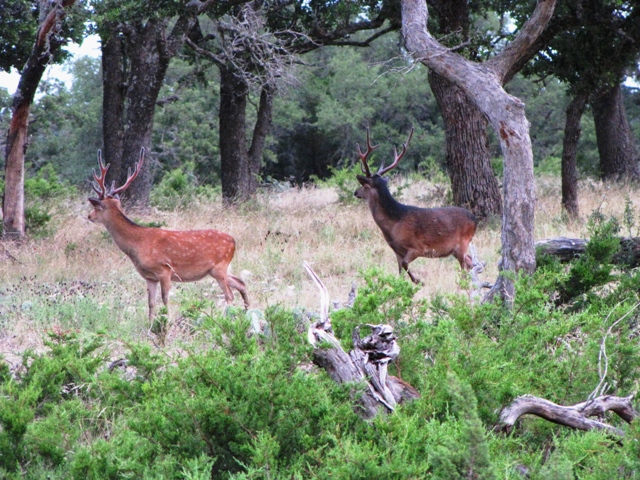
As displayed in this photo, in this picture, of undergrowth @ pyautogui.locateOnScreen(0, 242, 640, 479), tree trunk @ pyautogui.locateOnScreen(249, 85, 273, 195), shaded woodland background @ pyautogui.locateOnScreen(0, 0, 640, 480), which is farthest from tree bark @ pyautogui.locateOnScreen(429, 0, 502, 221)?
undergrowth @ pyautogui.locateOnScreen(0, 242, 640, 479)

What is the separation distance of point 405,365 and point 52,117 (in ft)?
71.9

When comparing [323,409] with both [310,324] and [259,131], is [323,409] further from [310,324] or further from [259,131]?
[259,131]

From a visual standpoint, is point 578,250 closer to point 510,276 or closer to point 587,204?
point 510,276

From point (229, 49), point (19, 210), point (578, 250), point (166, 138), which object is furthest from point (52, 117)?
point (578, 250)

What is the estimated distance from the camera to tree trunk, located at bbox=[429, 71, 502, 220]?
14.3m

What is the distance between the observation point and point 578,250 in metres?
7.71

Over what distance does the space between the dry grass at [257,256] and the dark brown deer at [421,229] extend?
341mm

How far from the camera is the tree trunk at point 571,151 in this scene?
14086 mm

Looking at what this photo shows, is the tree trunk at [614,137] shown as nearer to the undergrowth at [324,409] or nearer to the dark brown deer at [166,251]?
the dark brown deer at [166,251]

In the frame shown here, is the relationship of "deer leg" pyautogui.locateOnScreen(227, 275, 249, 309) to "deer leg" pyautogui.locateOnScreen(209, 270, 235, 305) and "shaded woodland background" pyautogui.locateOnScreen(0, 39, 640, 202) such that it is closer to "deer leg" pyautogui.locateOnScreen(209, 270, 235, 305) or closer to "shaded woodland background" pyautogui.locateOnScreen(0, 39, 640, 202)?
"deer leg" pyautogui.locateOnScreen(209, 270, 235, 305)

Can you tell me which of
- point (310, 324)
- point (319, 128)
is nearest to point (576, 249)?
point (310, 324)

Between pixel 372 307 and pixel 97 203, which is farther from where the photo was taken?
pixel 97 203

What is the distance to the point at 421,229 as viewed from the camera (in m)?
10.0

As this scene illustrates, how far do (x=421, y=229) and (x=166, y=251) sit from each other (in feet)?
9.77
